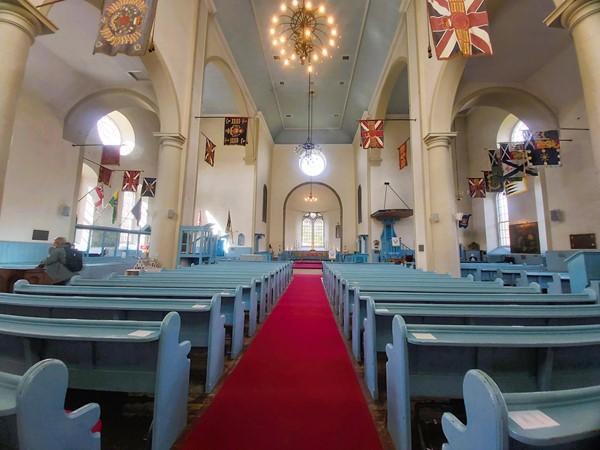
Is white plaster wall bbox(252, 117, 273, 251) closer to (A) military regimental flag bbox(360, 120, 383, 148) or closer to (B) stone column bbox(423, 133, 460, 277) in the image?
(A) military regimental flag bbox(360, 120, 383, 148)

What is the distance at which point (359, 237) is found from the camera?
47.4 ft

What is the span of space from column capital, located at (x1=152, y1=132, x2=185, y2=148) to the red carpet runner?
5.26 metres

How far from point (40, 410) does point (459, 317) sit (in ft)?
6.61

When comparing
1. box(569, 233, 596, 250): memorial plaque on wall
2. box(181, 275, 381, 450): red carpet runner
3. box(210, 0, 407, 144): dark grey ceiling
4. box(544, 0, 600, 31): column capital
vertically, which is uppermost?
box(210, 0, 407, 144): dark grey ceiling

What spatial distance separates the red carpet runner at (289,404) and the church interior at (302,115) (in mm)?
42

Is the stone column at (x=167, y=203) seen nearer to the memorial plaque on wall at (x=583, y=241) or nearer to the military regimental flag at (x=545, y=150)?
the military regimental flag at (x=545, y=150)

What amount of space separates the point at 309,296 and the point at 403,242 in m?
8.11

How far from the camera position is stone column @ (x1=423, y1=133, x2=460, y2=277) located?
5930 mm

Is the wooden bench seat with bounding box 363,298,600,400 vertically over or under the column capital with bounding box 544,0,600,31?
under

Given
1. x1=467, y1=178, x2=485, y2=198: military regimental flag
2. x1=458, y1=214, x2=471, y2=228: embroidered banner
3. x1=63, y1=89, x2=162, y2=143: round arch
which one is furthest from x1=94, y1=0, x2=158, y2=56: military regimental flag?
x1=458, y1=214, x2=471, y2=228: embroidered banner

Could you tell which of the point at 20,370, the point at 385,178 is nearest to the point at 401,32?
the point at 385,178

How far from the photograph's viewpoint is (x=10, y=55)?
3180mm

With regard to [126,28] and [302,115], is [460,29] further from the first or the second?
[302,115]

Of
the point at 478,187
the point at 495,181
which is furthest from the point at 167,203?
the point at 478,187
